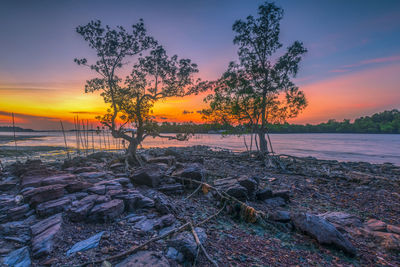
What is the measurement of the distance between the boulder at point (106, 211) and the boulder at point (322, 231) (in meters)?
5.25

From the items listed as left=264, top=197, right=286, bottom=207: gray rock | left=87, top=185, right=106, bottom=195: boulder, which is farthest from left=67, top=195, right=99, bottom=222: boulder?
left=264, top=197, right=286, bottom=207: gray rock

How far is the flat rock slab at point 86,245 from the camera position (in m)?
3.57

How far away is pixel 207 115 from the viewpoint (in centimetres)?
2112

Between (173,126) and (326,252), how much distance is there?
10905 mm

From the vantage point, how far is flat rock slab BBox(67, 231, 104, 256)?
3.57 metres

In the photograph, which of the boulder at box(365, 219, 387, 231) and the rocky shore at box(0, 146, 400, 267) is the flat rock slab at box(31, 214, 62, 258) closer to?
the rocky shore at box(0, 146, 400, 267)

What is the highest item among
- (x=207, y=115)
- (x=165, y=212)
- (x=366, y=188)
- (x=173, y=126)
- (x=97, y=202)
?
(x=207, y=115)

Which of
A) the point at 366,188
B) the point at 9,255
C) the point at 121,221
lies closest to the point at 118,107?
the point at 121,221

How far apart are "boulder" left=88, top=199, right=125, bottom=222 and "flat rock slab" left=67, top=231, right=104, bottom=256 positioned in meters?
0.75

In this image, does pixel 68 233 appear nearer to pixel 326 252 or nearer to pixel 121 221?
pixel 121 221

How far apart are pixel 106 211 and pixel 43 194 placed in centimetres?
226

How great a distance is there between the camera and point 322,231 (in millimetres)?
4777

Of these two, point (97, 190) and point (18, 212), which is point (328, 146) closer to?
point (97, 190)

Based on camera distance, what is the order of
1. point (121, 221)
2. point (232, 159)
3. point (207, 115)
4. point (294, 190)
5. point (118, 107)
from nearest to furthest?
1. point (121, 221)
2. point (294, 190)
3. point (118, 107)
4. point (232, 159)
5. point (207, 115)
